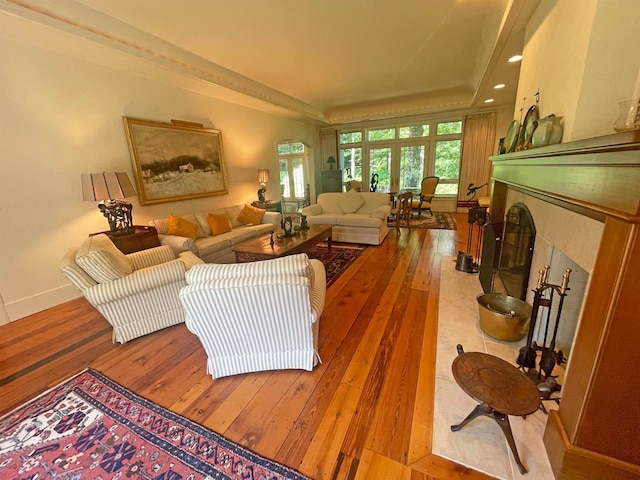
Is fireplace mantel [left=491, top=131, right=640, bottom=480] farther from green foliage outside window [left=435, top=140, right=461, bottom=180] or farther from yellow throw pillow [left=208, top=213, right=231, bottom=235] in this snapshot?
green foliage outside window [left=435, top=140, right=461, bottom=180]

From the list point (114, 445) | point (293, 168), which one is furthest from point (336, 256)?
point (293, 168)

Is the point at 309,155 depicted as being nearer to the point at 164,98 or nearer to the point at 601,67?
the point at 164,98

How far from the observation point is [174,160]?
161 inches

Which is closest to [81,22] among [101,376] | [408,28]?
[101,376]

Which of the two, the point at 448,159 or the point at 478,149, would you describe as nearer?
the point at 478,149

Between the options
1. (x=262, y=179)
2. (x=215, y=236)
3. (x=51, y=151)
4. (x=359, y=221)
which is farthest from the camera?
(x=262, y=179)

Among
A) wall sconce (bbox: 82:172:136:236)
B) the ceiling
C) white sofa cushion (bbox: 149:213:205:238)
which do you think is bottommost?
white sofa cushion (bbox: 149:213:205:238)

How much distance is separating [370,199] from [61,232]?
4654 millimetres

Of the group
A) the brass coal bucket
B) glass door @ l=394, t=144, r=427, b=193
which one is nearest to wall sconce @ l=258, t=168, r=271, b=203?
glass door @ l=394, t=144, r=427, b=193

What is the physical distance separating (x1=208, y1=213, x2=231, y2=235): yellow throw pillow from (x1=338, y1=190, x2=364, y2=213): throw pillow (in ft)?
7.48

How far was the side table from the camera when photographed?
9.58 ft

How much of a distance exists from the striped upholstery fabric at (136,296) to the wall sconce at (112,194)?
818 mm

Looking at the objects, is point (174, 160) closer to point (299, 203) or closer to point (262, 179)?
point (262, 179)

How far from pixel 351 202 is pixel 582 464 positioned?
4599 mm
